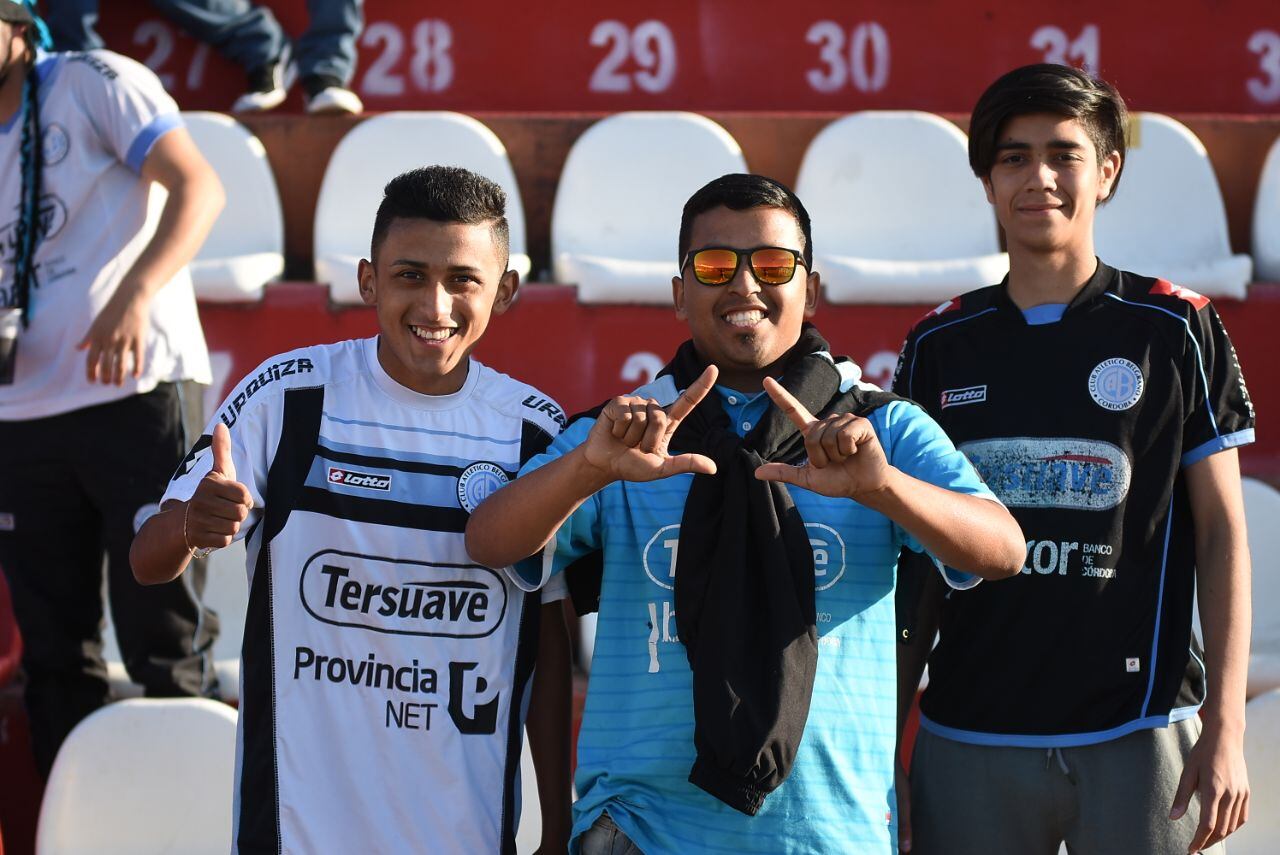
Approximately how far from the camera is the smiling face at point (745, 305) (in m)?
1.75

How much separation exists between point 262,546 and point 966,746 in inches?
38.5

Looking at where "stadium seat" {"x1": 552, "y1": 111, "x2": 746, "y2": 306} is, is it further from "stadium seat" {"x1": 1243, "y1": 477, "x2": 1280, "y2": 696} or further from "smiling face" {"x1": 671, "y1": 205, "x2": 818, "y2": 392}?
"smiling face" {"x1": 671, "y1": 205, "x2": 818, "y2": 392}

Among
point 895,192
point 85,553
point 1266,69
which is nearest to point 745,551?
point 85,553

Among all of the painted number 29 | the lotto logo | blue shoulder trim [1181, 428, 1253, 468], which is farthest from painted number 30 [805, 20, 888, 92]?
blue shoulder trim [1181, 428, 1253, 468]

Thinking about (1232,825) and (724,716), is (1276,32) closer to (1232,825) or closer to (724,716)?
(1232,825)

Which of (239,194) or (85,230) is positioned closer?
(85,230)

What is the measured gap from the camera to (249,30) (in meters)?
4.28

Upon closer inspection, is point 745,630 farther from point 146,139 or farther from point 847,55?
point 847,55

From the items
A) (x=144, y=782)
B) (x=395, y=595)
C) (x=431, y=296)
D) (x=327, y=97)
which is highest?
(x=327, y=97)

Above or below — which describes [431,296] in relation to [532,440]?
above

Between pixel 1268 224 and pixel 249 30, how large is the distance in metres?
3.02

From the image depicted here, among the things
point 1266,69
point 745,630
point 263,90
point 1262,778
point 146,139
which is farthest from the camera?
point 1266,69

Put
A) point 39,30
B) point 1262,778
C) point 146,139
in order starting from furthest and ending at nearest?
1. point 39,30
2. point 146,139
3. point 1262,778

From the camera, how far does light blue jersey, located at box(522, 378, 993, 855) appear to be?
1.60m
